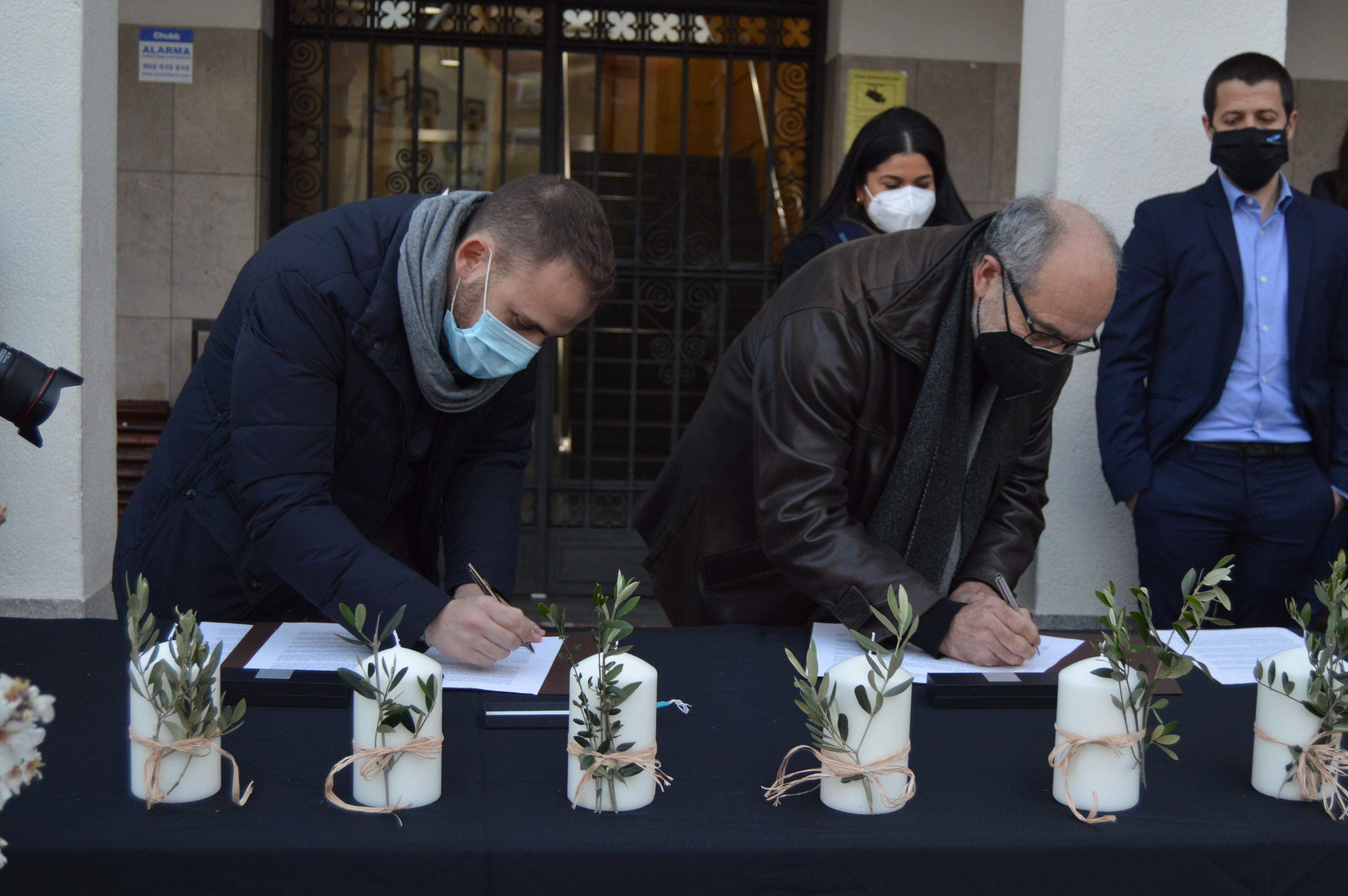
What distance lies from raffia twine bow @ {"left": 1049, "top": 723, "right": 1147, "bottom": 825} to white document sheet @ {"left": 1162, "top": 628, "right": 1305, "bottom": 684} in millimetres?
565

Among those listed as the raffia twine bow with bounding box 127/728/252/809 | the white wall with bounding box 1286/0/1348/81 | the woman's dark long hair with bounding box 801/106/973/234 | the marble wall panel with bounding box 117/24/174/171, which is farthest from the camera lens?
the white wall with bounding box 1286/0/1348/81

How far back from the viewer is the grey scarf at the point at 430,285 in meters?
2.15

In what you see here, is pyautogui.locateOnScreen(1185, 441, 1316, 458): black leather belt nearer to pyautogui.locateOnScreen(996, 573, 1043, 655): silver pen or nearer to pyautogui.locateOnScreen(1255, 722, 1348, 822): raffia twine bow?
pyautogui.locateOnScreen(996, 573, 1043, 655): silver pen

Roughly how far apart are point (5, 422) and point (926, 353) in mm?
2426

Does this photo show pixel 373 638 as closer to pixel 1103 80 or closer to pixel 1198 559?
pixel 1198 559

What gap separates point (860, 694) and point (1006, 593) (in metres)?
0.93

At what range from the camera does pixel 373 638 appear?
204 centimetres

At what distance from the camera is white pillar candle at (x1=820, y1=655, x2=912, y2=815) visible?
4.93 feet

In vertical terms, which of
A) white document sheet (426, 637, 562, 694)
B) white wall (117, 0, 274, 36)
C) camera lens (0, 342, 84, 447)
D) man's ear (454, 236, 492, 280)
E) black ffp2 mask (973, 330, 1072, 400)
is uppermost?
white wall (117, 0, 274, 36)

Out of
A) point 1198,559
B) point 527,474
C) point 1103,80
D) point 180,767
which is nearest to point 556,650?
point 180,767

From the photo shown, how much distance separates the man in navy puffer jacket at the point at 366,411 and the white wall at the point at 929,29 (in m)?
3.19

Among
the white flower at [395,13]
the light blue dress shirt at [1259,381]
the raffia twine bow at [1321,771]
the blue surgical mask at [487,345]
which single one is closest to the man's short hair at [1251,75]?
the light blue dress shirt at [1259,381]

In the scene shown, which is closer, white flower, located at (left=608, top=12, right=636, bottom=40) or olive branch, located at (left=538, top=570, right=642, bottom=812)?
olive branch, located at (left=538, top=570, right=642, bottom=812)

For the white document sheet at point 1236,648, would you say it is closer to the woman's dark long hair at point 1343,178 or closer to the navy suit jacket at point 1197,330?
the navy suit jacket at point 1197,330
